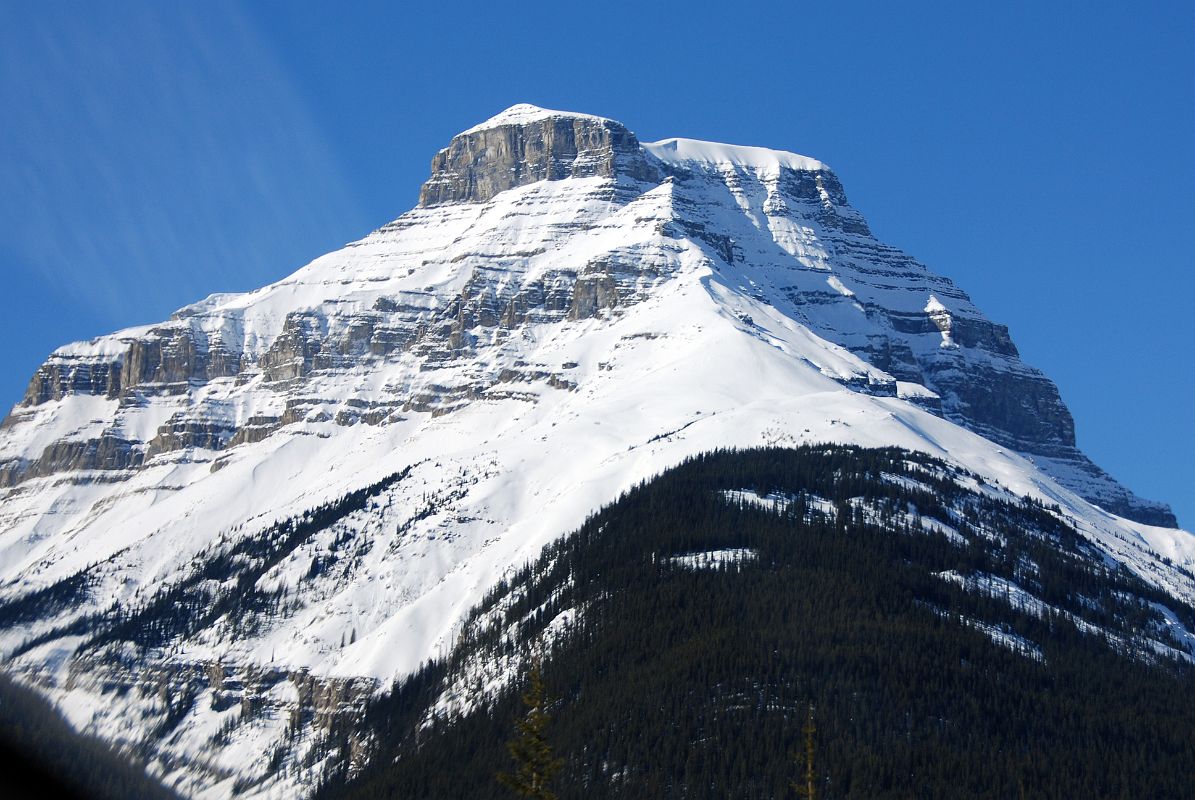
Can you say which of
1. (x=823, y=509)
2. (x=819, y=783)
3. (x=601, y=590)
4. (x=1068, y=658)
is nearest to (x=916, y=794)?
(x=819, y=783)

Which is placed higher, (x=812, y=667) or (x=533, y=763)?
(x=812, y=667)

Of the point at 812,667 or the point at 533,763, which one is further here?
the point at 812,667

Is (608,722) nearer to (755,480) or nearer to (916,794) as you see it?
(916,794)

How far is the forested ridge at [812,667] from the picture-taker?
124875 millimetres

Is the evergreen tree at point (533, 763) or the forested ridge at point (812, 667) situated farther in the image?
the forested ridge at point (812, 667)

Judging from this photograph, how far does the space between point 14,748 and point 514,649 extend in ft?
525

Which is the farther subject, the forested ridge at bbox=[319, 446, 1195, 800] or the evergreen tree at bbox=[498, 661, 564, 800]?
the forested ridge at bbox=[319, 446, 1195, 800]

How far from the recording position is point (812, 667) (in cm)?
13700

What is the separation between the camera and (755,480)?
199000 mm

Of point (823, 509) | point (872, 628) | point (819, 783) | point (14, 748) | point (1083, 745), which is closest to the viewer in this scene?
point (14, 748)

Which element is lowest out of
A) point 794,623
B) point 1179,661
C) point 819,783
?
point 819,783

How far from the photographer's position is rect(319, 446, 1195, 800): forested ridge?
125 m

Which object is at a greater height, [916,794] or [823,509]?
[823,509]

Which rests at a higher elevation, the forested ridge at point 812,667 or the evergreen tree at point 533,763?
the forested ridge at point 812,667
